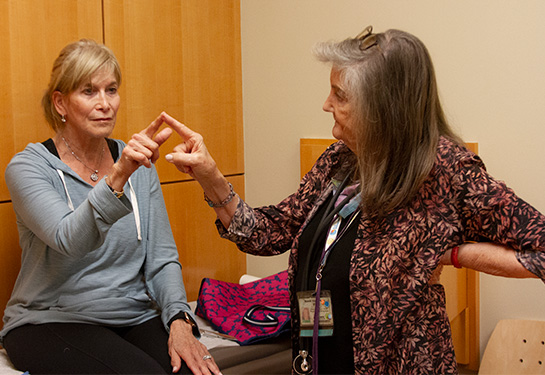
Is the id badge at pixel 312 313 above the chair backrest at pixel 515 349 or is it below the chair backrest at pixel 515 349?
above

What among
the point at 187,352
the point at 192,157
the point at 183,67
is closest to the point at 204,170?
the point at 192,157

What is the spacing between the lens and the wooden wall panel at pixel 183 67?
111 inches

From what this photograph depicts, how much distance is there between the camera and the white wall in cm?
266

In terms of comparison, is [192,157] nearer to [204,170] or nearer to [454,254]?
[204,170]

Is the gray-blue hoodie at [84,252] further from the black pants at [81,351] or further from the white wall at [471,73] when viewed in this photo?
the white wall at [471,73]

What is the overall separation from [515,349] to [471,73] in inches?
50.8

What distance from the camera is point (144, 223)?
221 cm

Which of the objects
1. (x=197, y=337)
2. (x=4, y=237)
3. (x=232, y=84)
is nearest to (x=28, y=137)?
(x=4, y=237)

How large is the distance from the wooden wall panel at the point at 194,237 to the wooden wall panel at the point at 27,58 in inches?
32.6

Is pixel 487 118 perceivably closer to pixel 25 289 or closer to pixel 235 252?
pixel 235 252

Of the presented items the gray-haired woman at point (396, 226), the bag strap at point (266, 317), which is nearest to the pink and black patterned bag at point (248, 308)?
the bag strap at point (266, 317)

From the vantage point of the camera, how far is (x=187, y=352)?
196cm

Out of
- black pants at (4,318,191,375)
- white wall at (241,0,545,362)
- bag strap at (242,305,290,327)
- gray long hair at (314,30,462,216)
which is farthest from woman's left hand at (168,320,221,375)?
white wall at (241,0,545,362)

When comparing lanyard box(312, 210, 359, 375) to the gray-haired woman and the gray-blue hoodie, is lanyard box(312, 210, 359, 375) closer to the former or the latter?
the gray-haired woman
